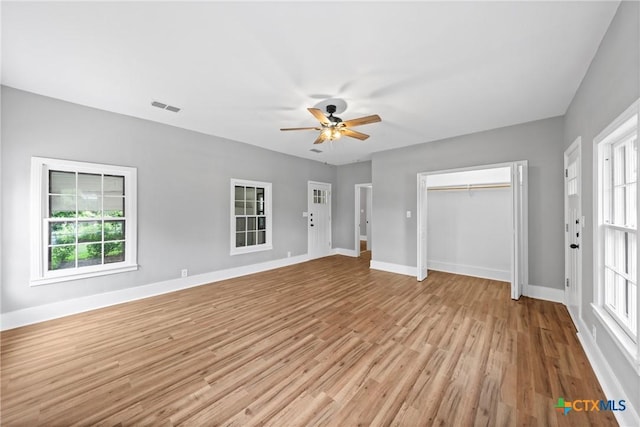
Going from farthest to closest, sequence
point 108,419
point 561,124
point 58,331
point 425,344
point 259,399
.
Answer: point 561,124 → point 58,331 → point 425,344 → point 259,399 → point 108,419

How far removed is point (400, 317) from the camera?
9.93ft

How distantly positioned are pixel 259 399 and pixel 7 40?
366 centimetres

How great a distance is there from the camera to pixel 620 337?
159cm

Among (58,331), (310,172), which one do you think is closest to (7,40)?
(58,331)

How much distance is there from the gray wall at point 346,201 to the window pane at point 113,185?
5180 millimetres

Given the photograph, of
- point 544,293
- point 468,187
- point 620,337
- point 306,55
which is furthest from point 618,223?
point 468,187

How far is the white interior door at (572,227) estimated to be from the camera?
2.67 metres

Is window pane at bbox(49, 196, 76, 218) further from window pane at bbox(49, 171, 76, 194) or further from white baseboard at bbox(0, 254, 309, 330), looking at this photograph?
white baseboard at bbox(0, 254, 309, 330)

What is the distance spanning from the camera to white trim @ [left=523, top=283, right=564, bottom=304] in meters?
3.48

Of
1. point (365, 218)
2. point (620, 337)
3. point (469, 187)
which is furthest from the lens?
point (365, 218)

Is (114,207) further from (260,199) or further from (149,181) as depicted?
(260,199)

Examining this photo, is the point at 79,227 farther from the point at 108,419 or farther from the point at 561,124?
the point at 561,124

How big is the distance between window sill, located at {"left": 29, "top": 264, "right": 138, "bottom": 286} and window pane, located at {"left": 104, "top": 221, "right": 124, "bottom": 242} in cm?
45

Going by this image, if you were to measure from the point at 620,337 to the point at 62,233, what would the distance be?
5.74m
